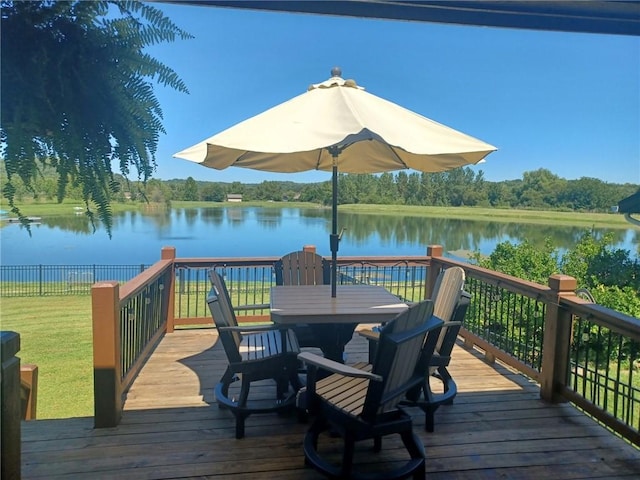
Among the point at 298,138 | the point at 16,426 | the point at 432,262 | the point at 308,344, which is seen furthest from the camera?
the point at 432,262

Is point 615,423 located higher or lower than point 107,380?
lower

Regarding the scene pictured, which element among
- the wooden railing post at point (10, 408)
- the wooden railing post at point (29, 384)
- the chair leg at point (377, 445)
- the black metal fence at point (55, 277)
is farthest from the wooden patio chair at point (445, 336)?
the black metal fence at point (55, 277)

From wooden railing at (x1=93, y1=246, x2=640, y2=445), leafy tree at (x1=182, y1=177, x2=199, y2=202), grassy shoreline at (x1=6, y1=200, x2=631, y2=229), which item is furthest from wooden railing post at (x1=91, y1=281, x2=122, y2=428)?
grassy shoreline at (x1=6, y1=200, x2=631, y2=229)

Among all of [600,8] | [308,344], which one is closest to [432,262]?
[308,344]

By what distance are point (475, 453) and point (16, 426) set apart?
2.37m

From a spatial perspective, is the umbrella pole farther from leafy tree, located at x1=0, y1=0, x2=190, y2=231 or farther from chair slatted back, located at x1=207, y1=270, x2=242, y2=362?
leafy tree, located at x1=0, y1=0, x2=190, y2=231

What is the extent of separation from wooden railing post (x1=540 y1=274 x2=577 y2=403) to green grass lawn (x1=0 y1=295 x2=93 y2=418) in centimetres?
534

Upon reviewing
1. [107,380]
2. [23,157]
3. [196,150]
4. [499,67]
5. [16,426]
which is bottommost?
[107,380]

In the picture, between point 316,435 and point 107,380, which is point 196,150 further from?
point 316,435

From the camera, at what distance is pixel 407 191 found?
52.0 ft

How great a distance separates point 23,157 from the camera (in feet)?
3.90

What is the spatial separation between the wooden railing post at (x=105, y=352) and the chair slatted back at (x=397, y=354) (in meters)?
1.72

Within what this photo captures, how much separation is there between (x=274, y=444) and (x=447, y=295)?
1.54 m

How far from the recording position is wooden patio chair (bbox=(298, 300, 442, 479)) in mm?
2086
